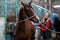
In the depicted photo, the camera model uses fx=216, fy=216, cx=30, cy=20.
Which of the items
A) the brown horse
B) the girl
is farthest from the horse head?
the girl

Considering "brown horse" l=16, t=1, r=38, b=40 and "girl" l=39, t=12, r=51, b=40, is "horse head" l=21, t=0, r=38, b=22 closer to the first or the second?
"brown horse" l=16, t=1, r=38, b=40

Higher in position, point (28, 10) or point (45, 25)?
point (28, 10)

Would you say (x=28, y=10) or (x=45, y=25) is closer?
(x=28, y=10)

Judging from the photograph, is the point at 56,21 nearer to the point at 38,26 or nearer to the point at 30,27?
the point at 38,26

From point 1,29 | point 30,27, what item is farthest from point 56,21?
point 1,29

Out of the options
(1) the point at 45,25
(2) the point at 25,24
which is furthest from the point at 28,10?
(1) the point at 45,25

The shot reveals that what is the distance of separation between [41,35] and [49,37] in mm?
316

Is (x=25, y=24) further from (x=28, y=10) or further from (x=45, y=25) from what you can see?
(x=45, y=25)

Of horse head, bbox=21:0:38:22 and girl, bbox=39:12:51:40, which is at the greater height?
horse head, bbox=21:0:38:22

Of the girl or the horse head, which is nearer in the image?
the horse head

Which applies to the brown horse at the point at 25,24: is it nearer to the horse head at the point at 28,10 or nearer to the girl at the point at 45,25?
the horse head at the point at 28,10

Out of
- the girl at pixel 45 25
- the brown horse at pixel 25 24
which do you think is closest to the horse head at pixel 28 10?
the brown horse at pixel 25 24

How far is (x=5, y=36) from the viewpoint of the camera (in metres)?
9.02

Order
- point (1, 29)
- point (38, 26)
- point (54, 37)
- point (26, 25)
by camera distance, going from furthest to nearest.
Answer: point (1, 29) → point (54, 37) → point (38, 26) → point (26, 25)
